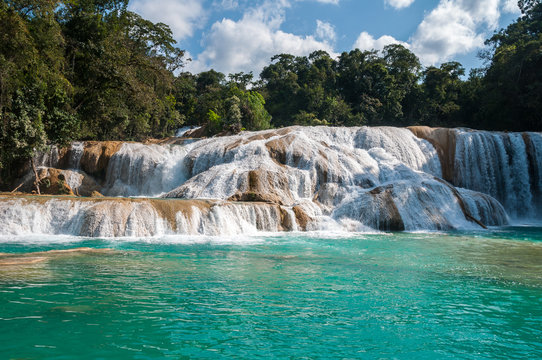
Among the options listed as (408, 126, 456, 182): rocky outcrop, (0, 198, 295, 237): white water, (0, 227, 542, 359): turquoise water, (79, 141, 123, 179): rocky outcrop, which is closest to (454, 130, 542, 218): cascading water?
(408, 126, 456, 182): rocky outcrop

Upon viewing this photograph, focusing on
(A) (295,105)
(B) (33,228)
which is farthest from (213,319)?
(A) (295,105)

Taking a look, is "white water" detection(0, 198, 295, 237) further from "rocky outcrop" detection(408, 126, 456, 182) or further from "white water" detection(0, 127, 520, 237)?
"rocky outcrop" detection(408, 126, 456, 182)

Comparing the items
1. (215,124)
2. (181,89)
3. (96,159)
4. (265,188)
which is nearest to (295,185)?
(265,188)

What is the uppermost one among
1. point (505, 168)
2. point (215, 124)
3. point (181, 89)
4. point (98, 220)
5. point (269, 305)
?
point (181, 89)

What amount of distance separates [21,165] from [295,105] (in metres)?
31.9

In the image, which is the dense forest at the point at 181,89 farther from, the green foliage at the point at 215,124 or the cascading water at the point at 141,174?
the cascading water at the point at 141,174

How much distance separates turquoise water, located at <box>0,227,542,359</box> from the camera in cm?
399

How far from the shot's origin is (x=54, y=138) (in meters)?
19.4

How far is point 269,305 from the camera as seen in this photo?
5.34 meters

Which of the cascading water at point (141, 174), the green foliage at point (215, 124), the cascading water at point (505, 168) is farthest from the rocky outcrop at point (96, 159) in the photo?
the cascading water at point (505, 168)

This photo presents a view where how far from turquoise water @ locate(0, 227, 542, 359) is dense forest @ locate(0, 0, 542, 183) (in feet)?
32.4

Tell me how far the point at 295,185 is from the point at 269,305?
488 inches

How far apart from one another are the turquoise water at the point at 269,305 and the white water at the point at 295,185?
2618 mm

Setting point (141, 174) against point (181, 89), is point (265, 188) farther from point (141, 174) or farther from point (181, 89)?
point (181, 89)
